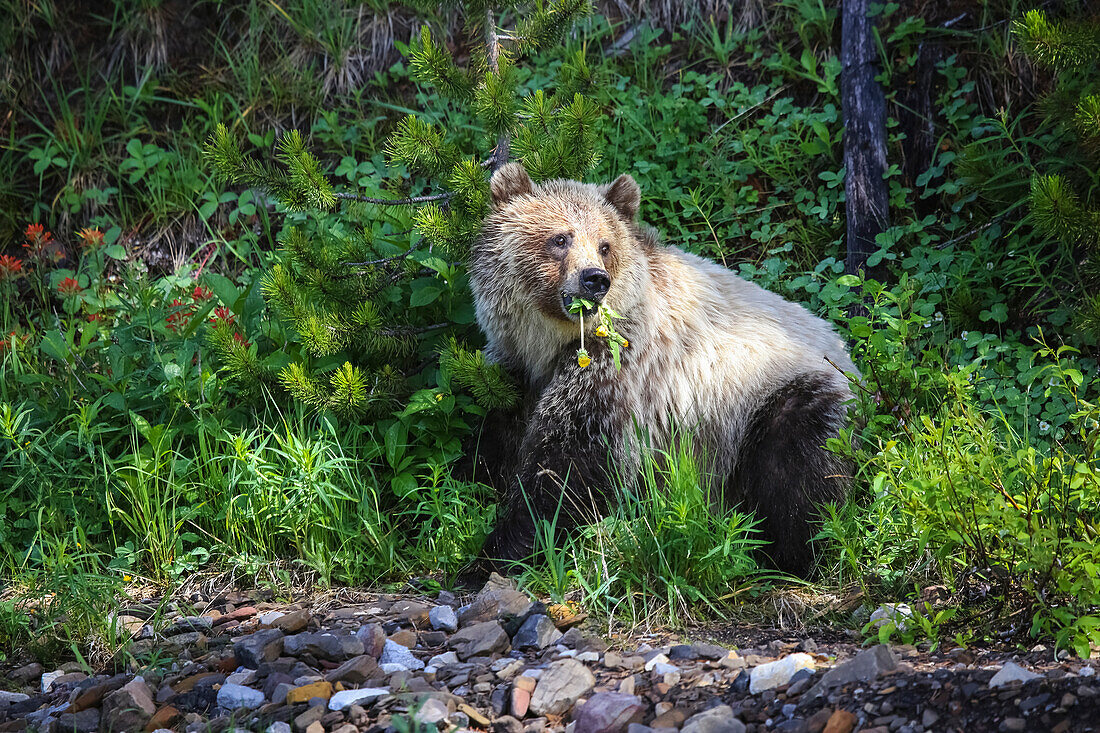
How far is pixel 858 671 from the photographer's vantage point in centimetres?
264

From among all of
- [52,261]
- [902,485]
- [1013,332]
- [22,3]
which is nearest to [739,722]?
[902,485]

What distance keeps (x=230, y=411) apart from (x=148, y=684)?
1.72 meters

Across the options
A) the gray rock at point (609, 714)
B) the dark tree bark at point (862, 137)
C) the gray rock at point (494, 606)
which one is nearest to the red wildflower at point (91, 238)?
the gray rock at point (494, 606)

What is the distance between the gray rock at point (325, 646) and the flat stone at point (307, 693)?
333mm

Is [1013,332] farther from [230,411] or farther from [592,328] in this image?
[230,411]

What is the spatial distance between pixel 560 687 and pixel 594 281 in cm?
176

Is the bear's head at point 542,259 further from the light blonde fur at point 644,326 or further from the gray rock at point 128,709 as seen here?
the gray rock at point 128,709

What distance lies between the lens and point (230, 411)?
470cm

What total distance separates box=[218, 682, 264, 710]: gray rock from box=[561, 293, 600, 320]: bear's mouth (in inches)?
75.3

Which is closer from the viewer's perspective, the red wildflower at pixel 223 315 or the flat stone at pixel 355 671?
the flat stone at pixel 355 671

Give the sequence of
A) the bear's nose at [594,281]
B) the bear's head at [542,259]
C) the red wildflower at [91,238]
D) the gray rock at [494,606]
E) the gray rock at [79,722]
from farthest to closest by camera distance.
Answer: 1. the red wildflower at [91,238]
2. the bear's head at [542,259]
3. the bear's nose at [594,281]
4. the gray rock at [494,606]
5. the gray rock at [79,722]

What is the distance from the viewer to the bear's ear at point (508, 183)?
4484 millimetres

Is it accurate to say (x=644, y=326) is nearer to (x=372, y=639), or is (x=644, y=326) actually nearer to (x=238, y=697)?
(x=372, y=639)

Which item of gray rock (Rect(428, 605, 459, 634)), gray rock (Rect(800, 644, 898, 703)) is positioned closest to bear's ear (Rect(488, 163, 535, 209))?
gray rock (Rect(428, 605, 459, 634))
